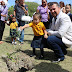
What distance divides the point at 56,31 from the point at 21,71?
4.16 feet

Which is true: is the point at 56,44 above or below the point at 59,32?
below

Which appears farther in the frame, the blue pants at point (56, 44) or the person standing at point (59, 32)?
the blue pants at point (56, 44)

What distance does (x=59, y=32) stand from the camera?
3.10m

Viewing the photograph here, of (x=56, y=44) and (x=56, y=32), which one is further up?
(x=56, y=32)

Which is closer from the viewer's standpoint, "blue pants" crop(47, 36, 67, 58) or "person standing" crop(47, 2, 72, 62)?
"person standing" crop(47, 2, 72, 62)

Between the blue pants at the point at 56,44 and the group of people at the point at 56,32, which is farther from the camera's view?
the blue pants at the point at 56,44

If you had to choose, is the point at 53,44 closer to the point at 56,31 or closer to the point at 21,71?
the point at 56,31

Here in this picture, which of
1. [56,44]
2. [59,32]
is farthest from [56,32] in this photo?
[56,44]

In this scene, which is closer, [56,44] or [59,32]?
[59,32]

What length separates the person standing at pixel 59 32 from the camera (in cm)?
307

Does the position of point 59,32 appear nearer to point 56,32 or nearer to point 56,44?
point 56,32

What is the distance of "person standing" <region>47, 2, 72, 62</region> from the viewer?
307cm

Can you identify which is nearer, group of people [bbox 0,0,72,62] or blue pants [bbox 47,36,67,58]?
group of people [bbox 0,0,72,62]

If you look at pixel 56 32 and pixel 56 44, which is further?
pixel 56 44
